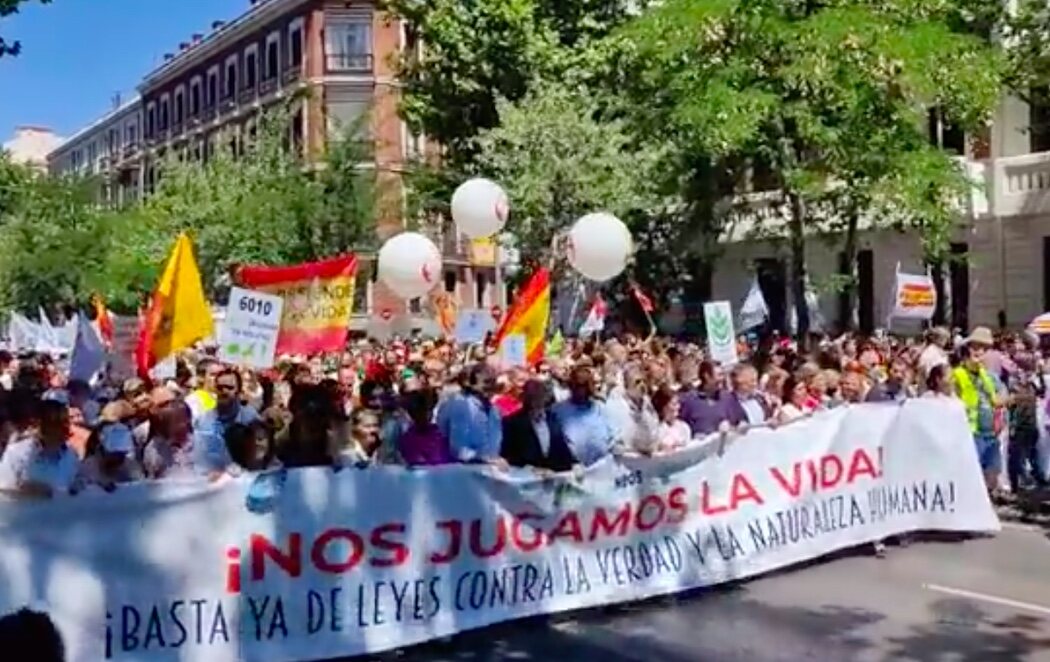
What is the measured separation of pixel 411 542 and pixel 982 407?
→ 22.8 ft

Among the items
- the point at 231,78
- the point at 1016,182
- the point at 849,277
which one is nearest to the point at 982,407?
the point at 849,277

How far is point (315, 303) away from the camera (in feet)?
43.4

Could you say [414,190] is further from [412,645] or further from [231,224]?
[412,645]

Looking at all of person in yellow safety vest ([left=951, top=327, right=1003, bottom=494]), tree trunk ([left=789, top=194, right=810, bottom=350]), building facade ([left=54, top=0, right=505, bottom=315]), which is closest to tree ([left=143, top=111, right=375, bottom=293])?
building facade ([left=54, top=0, right=505, bottom=315])

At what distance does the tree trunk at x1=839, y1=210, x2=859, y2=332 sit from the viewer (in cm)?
2365

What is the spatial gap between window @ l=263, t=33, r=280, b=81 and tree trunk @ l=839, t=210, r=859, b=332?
140 ft

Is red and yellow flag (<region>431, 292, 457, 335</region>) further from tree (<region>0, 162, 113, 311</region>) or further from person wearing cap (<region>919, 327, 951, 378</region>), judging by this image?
tree (<region>0, 162, 113, 311</region>)

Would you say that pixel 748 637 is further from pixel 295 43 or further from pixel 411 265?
pixel 295 43

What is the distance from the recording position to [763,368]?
622 inches

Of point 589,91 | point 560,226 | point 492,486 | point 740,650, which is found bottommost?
point 740,650

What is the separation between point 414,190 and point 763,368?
66.6 ft

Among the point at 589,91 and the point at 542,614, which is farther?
the point at 589,91

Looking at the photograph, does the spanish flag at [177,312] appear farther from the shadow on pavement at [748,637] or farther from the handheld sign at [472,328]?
the handheld sign at [472,328]

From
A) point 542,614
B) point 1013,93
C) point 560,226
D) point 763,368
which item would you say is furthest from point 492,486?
point 560,226
